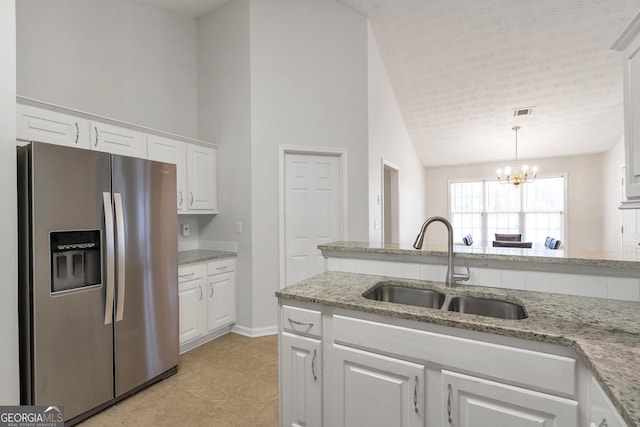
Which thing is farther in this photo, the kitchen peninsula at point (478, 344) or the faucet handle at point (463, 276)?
the faucet handle at point (463, 276)

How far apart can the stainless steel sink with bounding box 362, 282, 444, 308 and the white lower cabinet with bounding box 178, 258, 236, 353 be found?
1.80 meters

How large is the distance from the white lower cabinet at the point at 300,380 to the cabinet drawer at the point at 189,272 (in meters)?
1.51

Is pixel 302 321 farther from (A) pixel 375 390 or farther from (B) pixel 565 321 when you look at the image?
(B) pixel 565 321

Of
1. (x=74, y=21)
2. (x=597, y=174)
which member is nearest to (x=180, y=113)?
(x=74, y=21)

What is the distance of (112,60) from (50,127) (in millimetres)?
1215

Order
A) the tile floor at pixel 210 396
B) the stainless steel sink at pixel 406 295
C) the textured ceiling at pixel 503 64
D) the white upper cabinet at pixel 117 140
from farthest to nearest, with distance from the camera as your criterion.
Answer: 1. the textured ceiling at pixel 503 64
2. the white upper cabinet at pixel 117 140
3. the tile floor at pixel 210 396
4. the stainless steel sink at pixel 406 295

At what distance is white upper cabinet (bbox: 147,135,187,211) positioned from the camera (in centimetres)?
288

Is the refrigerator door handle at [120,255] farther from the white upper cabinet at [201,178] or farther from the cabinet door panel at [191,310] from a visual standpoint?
the white upper cabinet at [201,178]

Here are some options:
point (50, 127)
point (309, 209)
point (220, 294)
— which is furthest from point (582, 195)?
point (50, 127)

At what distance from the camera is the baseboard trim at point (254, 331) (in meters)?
3.21

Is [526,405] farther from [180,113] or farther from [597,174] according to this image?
[597,174]

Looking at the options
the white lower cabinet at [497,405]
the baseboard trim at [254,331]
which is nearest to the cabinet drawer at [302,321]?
the white lower cabinet at [497,405]

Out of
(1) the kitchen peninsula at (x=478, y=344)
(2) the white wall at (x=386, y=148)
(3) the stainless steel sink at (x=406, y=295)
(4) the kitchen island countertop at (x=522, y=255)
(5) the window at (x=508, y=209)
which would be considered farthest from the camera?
(5) the window at (x=508, y=209)

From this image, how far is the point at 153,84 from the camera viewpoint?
10.9 feet
